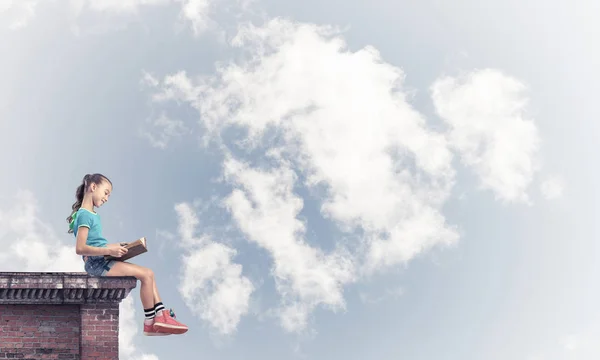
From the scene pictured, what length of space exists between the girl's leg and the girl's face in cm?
107

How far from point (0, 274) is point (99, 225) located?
1.88m

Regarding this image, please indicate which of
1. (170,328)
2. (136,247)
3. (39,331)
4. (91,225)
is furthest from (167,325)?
(39,331)

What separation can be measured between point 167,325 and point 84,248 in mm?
1816

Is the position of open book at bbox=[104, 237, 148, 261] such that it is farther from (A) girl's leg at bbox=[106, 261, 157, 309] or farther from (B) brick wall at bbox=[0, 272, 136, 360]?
(B) brick wall at bbox=[0, 272, 136, 360]

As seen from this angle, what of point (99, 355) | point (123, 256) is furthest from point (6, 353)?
point (123, 256)

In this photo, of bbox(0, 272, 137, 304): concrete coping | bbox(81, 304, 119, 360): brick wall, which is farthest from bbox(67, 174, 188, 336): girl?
bbox(81, 304, 119, 360): brick wall

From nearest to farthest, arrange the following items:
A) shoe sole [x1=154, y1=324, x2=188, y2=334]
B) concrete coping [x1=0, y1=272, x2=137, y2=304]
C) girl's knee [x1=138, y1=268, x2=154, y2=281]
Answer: shoe sole [x1=154, y1=324, x2=188, y2=334] < girl's knee [x1=138, y1=268, x2=154, y2=281] < concrete coping [x1=0, y1=272, x2=137, y2=304]

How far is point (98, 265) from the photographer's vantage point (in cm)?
1123

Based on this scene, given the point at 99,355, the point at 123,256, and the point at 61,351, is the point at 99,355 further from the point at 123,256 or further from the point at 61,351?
the point at 123,256

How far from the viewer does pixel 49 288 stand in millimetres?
11188

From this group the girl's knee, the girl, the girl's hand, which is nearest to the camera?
the girl

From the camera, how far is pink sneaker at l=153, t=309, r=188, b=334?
10500 mm

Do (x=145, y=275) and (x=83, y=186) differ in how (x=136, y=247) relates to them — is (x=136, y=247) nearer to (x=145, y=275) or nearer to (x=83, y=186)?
(x=145, y=275)

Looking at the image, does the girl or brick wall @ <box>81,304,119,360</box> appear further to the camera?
brick wall @ <box>81,304,119,360</box>
